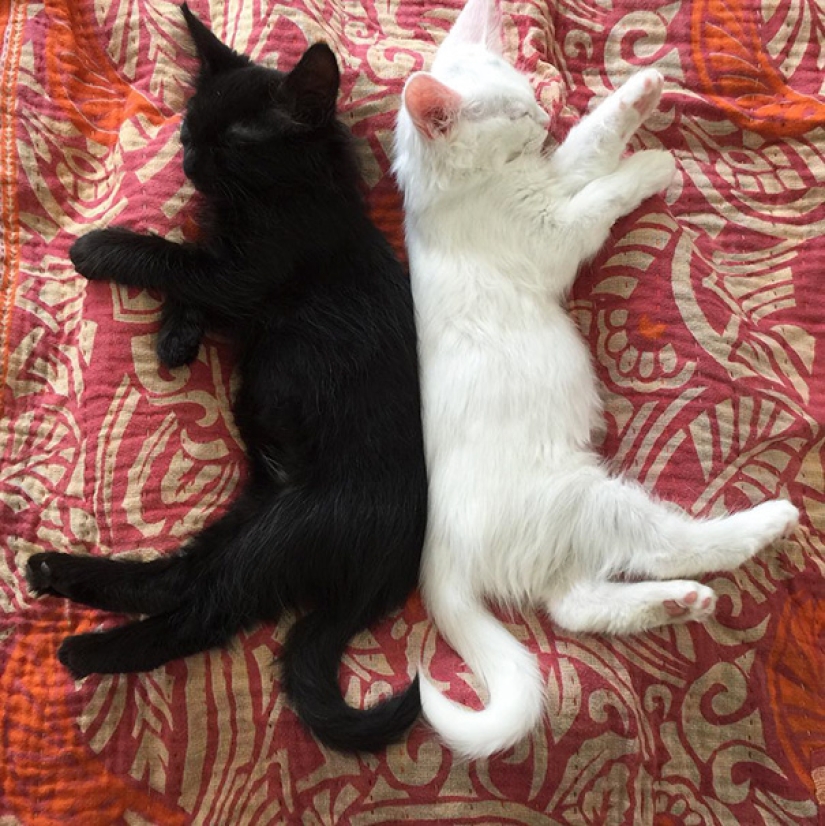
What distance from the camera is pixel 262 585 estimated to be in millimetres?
1107

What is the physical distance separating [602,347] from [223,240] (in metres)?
0.74

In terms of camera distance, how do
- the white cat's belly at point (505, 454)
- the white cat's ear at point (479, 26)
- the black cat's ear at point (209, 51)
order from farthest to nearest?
the white cat's ear at point (479, 26) < the black cat's ear at point (209, 51) < the white cat's belly at point (505, 454)

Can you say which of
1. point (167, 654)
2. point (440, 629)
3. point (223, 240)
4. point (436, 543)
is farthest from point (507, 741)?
point (223, 240)

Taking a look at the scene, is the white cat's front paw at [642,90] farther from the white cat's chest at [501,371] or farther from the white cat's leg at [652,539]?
the white cat's leg at [652,539]

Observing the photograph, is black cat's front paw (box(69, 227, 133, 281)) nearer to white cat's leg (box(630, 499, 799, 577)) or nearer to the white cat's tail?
the white cat's tail

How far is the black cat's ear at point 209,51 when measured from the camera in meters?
1.26

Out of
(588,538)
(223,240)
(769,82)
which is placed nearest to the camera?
(588,538)

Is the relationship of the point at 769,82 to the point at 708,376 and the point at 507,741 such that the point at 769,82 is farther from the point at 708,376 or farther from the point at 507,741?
the point at 507,741

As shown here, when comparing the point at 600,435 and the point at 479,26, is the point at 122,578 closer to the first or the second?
the point at 600,435

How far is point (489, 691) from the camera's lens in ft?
3.62

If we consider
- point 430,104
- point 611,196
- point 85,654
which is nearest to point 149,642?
point 85,654

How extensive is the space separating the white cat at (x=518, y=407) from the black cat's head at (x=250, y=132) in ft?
0.62

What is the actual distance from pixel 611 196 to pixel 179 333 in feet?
2.72

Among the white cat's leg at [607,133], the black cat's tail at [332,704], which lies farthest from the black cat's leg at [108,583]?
the white cat's leg at [607,133]
